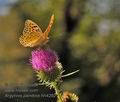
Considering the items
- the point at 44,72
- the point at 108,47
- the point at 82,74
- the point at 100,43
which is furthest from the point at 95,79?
the point at 44,72

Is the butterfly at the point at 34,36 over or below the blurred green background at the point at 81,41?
over

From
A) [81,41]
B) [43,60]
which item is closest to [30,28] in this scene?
[43,60]

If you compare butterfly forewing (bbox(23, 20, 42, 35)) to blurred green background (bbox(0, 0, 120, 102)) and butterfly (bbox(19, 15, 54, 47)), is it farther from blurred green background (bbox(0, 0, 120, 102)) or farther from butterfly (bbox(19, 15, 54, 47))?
blurred green background (bbox(0, 0, 120, 102))

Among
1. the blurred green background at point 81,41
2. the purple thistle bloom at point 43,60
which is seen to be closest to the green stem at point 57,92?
the purple thistle bloom at point 43,60

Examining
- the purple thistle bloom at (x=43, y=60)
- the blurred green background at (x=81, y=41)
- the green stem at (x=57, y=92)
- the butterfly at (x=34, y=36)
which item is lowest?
the blurred green background at (x=81, y=41)

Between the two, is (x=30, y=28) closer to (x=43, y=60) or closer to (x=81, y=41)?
(x=43, y=60)

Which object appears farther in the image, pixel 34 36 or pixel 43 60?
pixel 34 36

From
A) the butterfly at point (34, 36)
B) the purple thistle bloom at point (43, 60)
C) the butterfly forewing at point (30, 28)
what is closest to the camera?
the purple thistle bloom at point (43, 60)

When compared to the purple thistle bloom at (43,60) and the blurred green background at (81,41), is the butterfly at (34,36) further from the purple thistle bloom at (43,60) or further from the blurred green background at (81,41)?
the blurred green background at (81,41)
